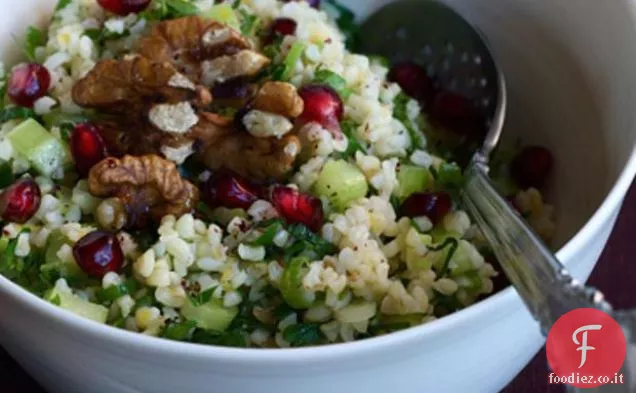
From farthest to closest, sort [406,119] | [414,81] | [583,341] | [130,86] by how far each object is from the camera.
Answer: [414,81], [406,119], [130,86], [583,341]

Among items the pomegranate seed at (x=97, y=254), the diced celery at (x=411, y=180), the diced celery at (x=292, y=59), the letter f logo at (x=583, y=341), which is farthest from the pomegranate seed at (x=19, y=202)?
the letter f logo at (x=583, y=341)

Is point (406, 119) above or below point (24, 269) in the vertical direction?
above

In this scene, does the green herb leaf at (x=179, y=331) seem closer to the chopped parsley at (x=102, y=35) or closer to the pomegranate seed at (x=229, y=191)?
the pomegranate seed at (x=229, y=191)

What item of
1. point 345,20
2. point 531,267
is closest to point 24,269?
point 531,267

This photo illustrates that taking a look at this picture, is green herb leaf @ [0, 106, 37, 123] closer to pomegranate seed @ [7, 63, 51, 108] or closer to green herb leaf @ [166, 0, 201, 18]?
pomegranate seed @ [7, 63, 51, 108]

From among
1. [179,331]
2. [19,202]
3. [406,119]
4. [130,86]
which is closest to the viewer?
[179,331]

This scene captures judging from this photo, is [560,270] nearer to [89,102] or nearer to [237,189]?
[237,189]

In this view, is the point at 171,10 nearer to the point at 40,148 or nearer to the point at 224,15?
the point at 224,15
